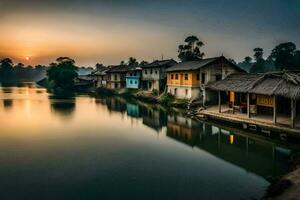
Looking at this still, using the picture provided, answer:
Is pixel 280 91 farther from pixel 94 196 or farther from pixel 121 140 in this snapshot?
pixel 94 196

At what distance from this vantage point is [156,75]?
56.8 metres

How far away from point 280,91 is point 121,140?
14.7 metres

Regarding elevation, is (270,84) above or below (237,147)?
above

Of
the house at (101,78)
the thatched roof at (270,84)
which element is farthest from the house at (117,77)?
the thatched roof at (270,84)

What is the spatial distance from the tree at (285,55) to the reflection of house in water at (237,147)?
155ft

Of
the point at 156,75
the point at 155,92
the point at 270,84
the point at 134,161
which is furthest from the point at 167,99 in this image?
the point at 134,161

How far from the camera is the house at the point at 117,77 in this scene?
7351 centimetres

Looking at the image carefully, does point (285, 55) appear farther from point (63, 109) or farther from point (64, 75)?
point (64, 75)

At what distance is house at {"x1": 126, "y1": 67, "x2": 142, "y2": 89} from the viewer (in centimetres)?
6600

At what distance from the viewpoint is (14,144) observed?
2175 centimetres

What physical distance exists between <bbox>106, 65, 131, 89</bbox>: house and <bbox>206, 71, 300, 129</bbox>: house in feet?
144

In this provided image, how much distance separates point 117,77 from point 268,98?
176ft

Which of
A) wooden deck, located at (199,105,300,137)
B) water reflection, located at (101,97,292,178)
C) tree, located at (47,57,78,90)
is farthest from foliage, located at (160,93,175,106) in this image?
tree, located at (47,57,78,90)

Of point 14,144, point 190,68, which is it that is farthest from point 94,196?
point 190,68
